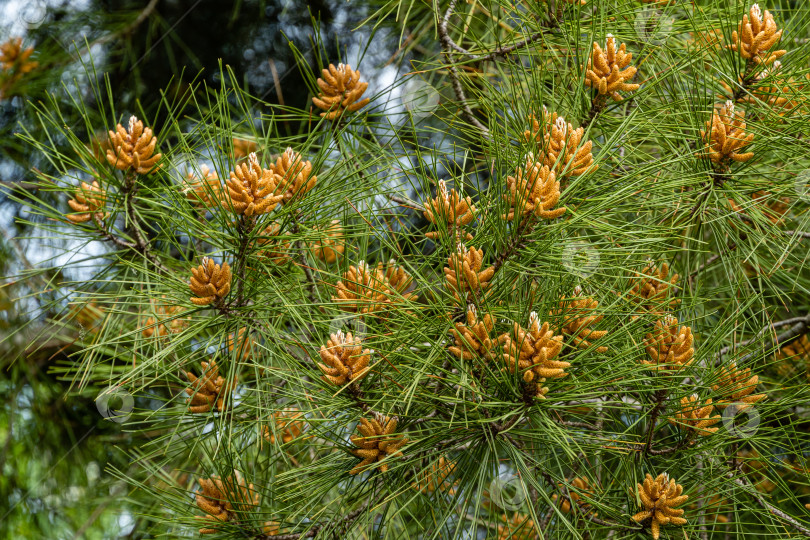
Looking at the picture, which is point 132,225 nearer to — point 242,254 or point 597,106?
point 242,254

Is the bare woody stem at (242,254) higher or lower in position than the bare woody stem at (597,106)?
higher

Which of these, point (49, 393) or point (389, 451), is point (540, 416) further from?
point (49, 393)

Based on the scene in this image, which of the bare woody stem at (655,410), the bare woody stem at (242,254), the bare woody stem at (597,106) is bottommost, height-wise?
the bare woody stem at (655,410)

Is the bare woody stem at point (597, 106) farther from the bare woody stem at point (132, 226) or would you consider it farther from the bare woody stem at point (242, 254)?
the bare woody stem at point (132, 226)

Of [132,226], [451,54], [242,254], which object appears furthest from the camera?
[451,54]

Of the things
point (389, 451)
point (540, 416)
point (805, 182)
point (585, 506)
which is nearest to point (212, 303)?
point (389, 451)

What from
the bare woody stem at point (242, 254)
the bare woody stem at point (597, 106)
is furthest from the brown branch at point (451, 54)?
the bare woody stem at point (242, 254)

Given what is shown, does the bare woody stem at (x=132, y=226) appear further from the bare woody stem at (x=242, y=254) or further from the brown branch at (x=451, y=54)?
the brown branch at (x=451, y=54)

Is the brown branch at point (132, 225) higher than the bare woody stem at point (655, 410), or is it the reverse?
the brown branch at point (132, 225)

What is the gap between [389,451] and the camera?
696 mm

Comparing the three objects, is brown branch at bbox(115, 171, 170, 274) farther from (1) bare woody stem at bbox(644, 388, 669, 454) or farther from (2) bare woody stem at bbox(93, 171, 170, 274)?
(1) bare woody stem at bbox(644, 388, 669, 454)

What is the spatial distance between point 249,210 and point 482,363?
0.27 m

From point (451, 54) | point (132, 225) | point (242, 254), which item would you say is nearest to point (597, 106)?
point (451, 54)

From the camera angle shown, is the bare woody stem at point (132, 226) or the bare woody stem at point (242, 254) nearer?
the bare woody stem at point (242, 254)
